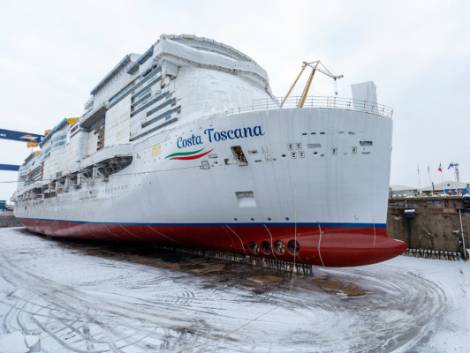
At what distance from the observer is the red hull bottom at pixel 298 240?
731 centimetres

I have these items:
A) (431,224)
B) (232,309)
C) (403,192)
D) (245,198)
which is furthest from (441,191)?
(232,309)

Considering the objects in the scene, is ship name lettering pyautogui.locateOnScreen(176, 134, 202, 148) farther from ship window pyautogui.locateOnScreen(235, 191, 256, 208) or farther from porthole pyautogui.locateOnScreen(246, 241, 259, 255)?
porthole pyautogui.locateOnScreen(246, 241, 259, 255)

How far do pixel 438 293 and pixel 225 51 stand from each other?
12785 millimetres

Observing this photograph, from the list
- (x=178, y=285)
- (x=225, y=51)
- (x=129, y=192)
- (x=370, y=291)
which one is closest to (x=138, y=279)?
(x=178, y=285)

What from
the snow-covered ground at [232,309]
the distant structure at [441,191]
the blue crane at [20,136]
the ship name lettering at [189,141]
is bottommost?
the snow-covered ground at [232,309]

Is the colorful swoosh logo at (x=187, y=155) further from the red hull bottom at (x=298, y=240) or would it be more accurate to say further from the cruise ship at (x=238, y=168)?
the red hull bottom at (x=298, y=240)

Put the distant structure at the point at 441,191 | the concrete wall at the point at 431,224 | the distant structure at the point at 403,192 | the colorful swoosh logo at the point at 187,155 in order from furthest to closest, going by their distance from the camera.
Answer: the distant structure at the point at 403,192 < the distant structure at the point at 441,191 < the concrete wall at the point at 431,224 < the colorful swoosh logo at the point at 187,155

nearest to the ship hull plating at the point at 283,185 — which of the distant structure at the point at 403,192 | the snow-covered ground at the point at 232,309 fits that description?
the snow-covered ground at the point at 232,309

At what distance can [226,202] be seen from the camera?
28.4ft

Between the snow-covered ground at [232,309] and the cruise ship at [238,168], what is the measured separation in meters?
1.18

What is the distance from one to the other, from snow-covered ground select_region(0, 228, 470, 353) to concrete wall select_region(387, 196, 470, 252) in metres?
4.62

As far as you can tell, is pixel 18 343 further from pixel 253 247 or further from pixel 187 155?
pixel 187 155

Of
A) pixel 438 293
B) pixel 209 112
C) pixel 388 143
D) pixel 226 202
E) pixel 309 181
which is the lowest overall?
pixel 438 293

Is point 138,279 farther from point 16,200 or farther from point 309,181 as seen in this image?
point 16,200
